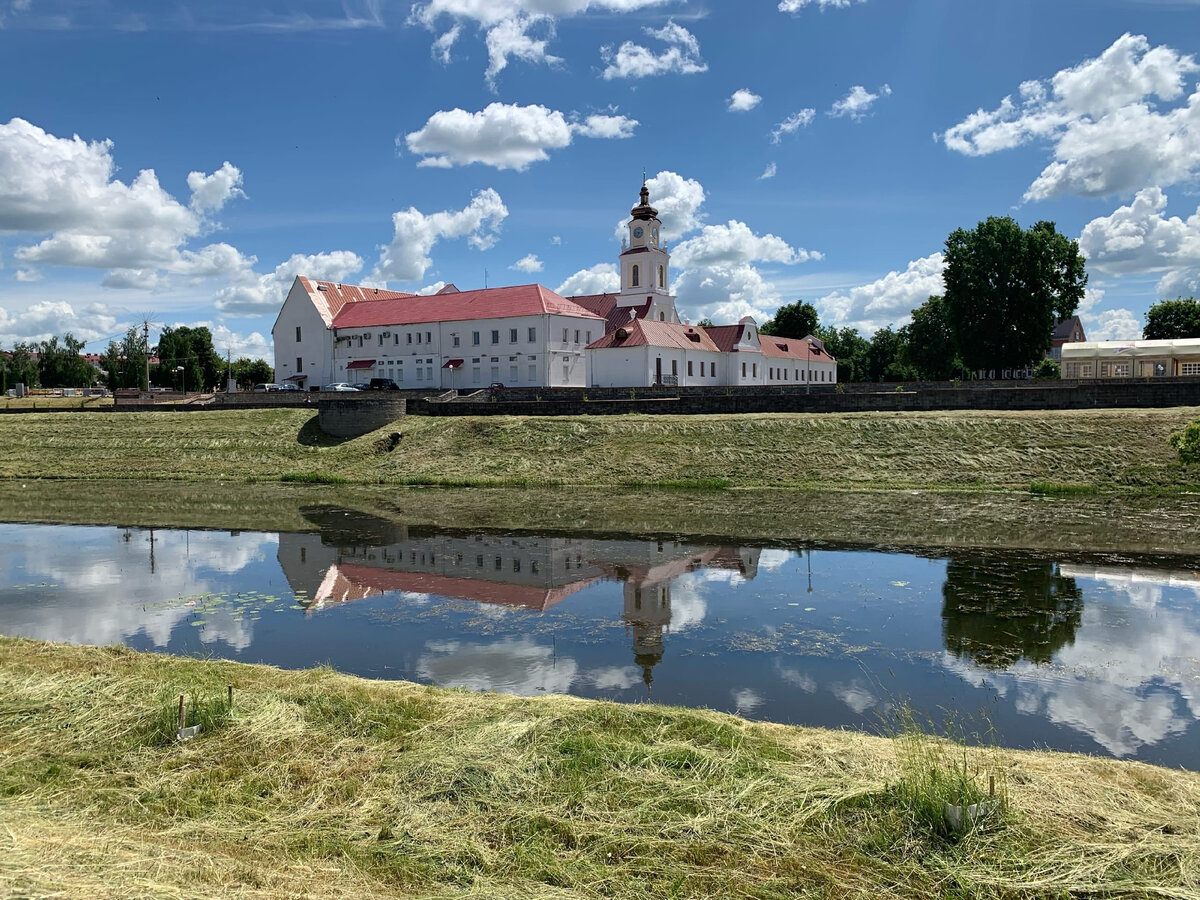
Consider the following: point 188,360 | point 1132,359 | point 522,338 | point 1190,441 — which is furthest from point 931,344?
point 188,360

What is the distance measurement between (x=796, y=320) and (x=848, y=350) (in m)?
22.1

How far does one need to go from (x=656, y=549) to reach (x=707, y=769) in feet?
43.4

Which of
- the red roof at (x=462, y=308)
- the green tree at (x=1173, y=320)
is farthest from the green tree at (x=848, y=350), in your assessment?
the red roof at (x=462, y=308)

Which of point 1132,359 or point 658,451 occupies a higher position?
point 1132,359

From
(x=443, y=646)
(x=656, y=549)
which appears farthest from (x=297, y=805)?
(x=656, y=549)

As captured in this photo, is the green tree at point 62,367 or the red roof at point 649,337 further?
the green tree at point 62,367

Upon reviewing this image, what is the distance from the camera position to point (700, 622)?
13617 millimetres

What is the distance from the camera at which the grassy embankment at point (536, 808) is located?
18.0 feet

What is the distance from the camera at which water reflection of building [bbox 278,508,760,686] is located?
1549cm

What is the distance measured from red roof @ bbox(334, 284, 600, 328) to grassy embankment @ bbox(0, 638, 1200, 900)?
185ft

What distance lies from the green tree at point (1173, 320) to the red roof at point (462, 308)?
2590 inches

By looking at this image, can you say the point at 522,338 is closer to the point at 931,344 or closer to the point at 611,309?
the point at 611,309

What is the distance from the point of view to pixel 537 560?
1941cm

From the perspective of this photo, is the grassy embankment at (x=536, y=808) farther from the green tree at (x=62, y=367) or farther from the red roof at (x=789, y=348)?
the green tree at (x=62, y=367)
